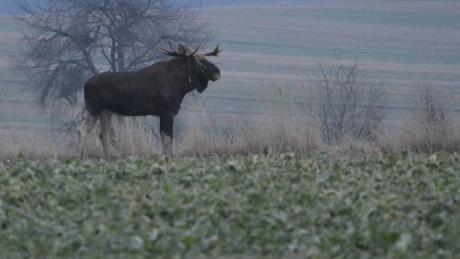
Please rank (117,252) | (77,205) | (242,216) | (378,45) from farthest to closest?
(378,45) < (77,205) < (242,216) < (117,252)

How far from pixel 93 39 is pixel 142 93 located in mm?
31554

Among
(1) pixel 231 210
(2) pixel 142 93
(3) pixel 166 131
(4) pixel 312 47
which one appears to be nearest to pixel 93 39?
(2) pixel 142 93

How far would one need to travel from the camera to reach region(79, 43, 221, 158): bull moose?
23250 mm

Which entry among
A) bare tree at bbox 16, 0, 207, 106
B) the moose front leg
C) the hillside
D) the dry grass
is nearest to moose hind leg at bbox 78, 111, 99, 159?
the dry grass

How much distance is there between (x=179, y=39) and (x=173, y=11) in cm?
488

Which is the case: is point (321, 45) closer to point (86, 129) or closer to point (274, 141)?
point (86, 129)

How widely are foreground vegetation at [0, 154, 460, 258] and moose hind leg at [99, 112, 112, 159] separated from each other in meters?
5.79

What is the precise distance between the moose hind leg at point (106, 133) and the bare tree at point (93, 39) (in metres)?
28.8

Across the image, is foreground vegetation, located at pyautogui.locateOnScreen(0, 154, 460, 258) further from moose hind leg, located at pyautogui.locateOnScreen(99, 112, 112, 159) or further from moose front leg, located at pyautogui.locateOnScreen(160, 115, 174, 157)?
moose front leg, located at pyautogui.locateOnScreen(160, 115, 174, 157)

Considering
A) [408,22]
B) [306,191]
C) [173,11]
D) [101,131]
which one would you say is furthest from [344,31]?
[306,191]

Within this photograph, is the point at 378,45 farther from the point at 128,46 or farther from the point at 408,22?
the point at 128,46

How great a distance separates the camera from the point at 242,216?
12602mm

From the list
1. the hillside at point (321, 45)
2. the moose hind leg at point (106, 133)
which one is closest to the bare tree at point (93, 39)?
the hillside at point (321, 45)

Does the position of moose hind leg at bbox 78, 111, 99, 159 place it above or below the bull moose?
below
